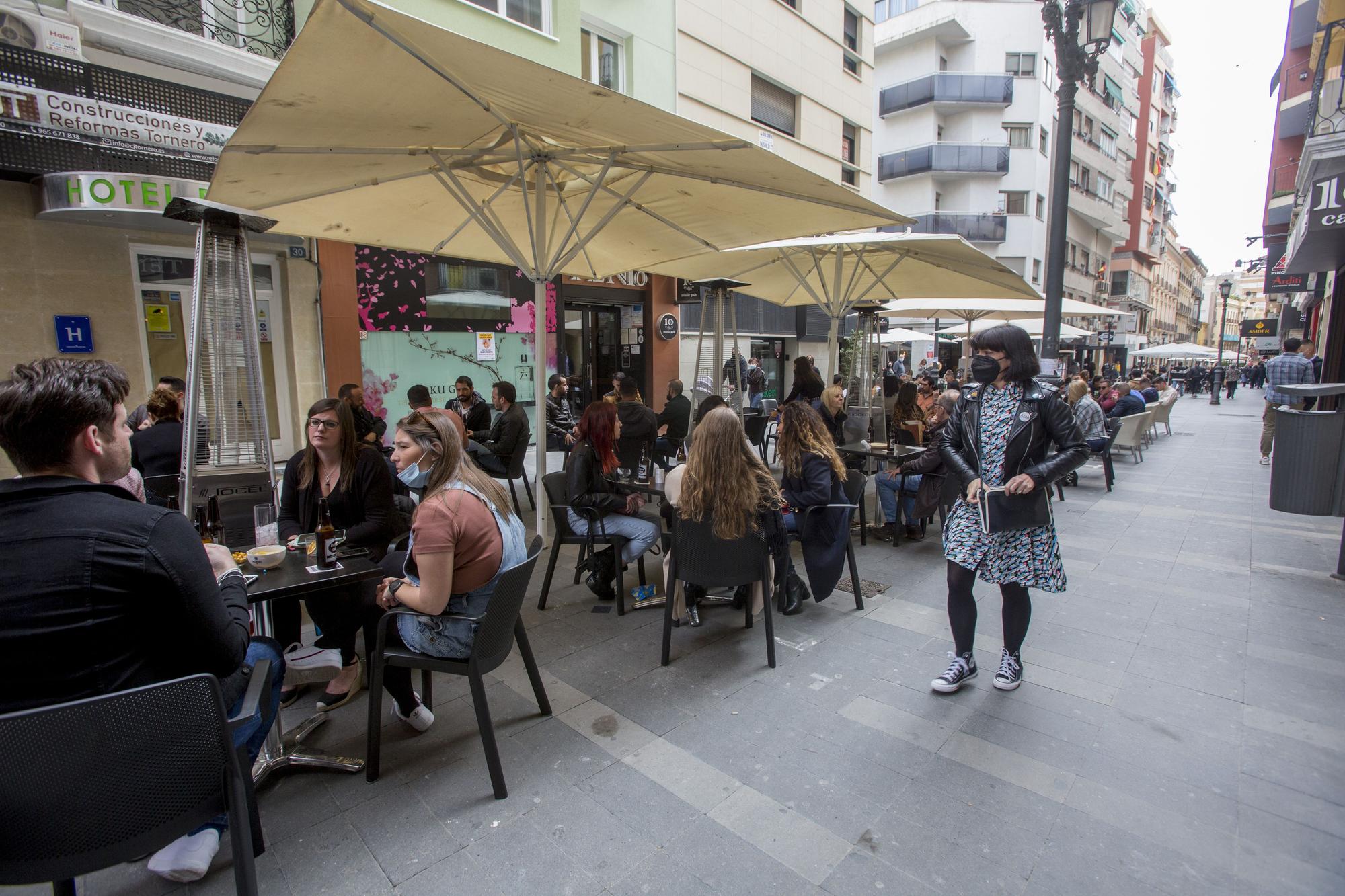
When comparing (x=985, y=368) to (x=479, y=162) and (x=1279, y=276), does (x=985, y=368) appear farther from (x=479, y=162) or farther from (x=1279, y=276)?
(x=1279, y=276)

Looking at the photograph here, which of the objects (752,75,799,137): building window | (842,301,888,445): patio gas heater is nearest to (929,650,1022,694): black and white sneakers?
(842,301,888,445): patio gas heater

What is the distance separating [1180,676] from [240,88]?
10697 mm

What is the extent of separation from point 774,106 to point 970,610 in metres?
15.4

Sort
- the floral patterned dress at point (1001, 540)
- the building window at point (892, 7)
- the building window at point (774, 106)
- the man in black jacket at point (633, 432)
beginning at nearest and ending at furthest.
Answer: the floral patterned dress at point (1001, 540) → the man in black jacket at point (633, 432) → the building window at point (774, 106) → the building window at point (892, 7)

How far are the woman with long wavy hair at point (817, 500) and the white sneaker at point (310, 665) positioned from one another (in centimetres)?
288

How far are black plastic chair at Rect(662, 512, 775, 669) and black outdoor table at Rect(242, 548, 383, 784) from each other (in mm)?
1575

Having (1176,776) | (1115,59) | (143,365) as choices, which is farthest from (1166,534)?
(1115,59)

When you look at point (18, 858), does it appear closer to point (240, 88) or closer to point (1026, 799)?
point (1026, 799)

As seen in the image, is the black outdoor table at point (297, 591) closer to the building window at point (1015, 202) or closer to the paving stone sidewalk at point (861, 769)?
the paving stone sidewalk at point (861, 769)

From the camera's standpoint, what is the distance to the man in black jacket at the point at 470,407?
7605 millimetres

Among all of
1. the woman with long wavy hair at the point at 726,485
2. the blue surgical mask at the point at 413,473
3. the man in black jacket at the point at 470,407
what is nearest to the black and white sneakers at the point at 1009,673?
the woman with long wavy hair at the point at 726,485

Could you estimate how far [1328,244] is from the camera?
829cm

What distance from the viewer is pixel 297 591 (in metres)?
2.67

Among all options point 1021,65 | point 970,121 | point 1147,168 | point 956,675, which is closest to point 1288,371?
point 956,675
